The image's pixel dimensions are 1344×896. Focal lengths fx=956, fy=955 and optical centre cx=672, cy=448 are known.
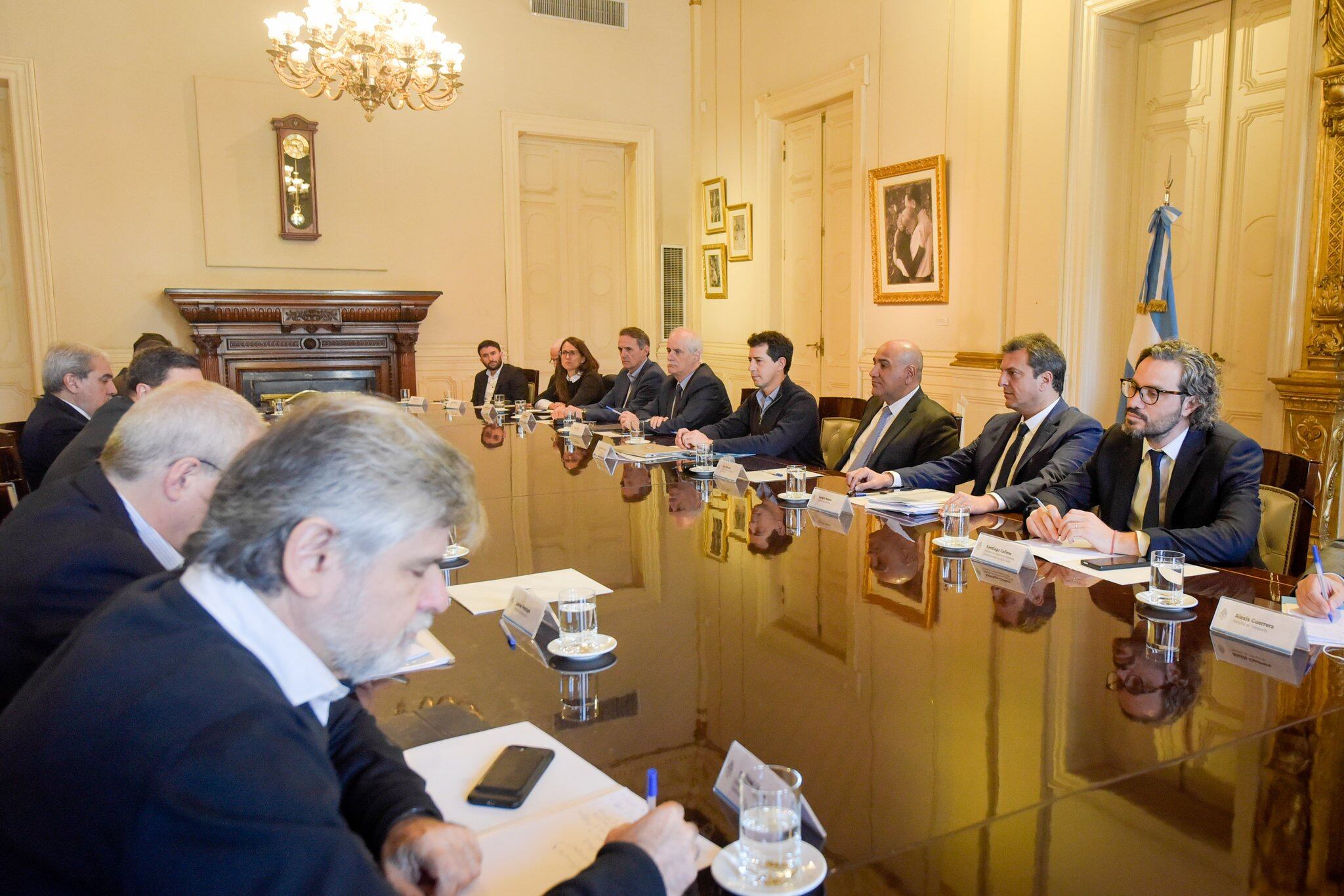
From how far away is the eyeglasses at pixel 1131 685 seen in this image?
1.47 meters

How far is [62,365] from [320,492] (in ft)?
13.2

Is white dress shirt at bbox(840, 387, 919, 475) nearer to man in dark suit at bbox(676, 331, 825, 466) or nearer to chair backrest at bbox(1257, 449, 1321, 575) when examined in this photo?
man in dark suit at bbox(676, 331, 825, 466)

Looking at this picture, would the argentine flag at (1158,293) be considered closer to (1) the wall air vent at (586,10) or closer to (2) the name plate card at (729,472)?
(2) the name plate card at (729,472)

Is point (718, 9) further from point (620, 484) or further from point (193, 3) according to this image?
point (620, 484)

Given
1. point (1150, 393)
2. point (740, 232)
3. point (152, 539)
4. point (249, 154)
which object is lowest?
point (152, 539)

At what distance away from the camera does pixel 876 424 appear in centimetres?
421

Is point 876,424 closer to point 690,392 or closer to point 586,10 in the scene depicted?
point 690,392

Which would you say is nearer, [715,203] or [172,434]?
[172,434]

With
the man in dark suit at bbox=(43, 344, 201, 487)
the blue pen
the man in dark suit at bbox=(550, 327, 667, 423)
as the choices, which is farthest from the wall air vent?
the blue pen

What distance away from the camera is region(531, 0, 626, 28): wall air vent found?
8.59 metres

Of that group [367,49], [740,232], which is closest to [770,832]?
[367,49]

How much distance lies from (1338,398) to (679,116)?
654 cm

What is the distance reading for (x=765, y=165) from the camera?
8.17 m

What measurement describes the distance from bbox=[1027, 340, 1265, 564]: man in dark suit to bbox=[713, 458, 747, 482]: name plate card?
1.14m
